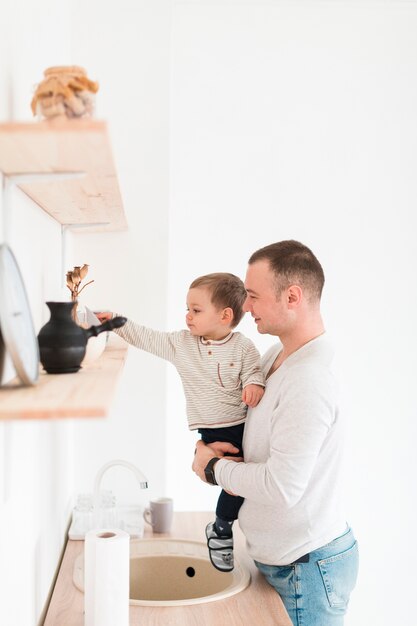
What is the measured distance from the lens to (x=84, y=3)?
2646mm

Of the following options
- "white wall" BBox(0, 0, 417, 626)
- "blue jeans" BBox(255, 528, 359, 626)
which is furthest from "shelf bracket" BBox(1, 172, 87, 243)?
"white wall" BBox(0, 0, 417, 626)

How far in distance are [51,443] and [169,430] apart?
3.83 feet

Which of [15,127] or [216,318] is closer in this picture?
[15,127]

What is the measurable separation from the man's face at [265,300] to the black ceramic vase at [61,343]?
75cm

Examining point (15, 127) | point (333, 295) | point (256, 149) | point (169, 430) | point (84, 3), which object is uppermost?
point (84, 3)

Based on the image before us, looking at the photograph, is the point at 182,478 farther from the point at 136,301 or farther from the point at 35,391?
the point at 35,391

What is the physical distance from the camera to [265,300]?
1981 millimetres

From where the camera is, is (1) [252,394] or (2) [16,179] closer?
(2) [16,179]

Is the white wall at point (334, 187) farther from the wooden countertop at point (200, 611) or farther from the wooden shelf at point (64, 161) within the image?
the wooden shelf at point (64, 161)

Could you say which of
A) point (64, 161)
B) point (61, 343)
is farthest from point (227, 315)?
point (64, 161)

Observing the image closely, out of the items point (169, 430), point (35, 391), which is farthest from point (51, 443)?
point (169, 430)

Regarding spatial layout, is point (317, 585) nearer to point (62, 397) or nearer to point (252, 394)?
point (252, 394)

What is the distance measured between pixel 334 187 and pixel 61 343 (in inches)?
86.4

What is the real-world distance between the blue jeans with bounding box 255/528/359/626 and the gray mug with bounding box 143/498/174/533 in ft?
1.99
